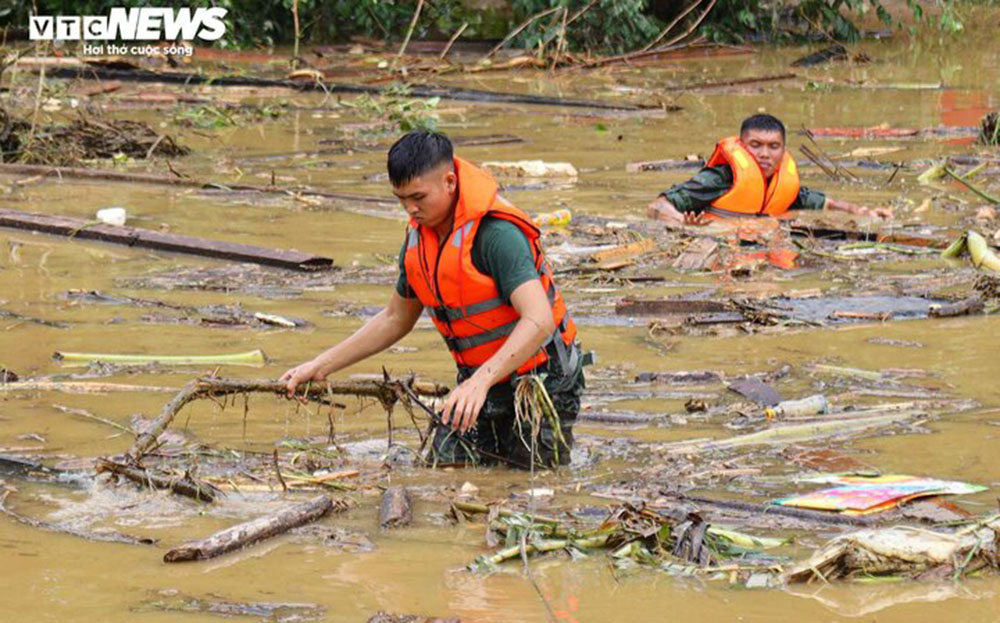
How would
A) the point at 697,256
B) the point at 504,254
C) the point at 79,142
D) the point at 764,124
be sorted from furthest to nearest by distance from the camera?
the point at 79,142 → the point at 764,124 → the point at 697,256 → the point at 504,254

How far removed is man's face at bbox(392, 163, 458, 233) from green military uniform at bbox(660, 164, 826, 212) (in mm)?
5866

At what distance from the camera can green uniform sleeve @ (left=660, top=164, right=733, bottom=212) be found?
37.0ft

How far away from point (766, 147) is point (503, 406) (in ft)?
18.4

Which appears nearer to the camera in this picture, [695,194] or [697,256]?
[697,256]

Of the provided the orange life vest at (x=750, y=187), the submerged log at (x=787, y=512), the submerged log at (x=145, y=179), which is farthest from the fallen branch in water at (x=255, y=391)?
the submerged log at (x=145, y=179)

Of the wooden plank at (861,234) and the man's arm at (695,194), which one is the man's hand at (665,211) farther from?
the wooden plank at (861,234)

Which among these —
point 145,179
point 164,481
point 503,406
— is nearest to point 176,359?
point 164,481

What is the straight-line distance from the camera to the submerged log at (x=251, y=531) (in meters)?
4.72

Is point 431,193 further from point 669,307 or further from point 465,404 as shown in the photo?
point 669,307

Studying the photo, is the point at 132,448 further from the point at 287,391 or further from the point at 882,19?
the point at 882,19

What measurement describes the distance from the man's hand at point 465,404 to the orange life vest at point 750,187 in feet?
20.4

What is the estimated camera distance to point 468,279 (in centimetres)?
567

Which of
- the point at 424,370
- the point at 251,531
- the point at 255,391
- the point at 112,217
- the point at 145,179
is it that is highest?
the point at 145,179

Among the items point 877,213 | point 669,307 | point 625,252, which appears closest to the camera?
point 669,307
